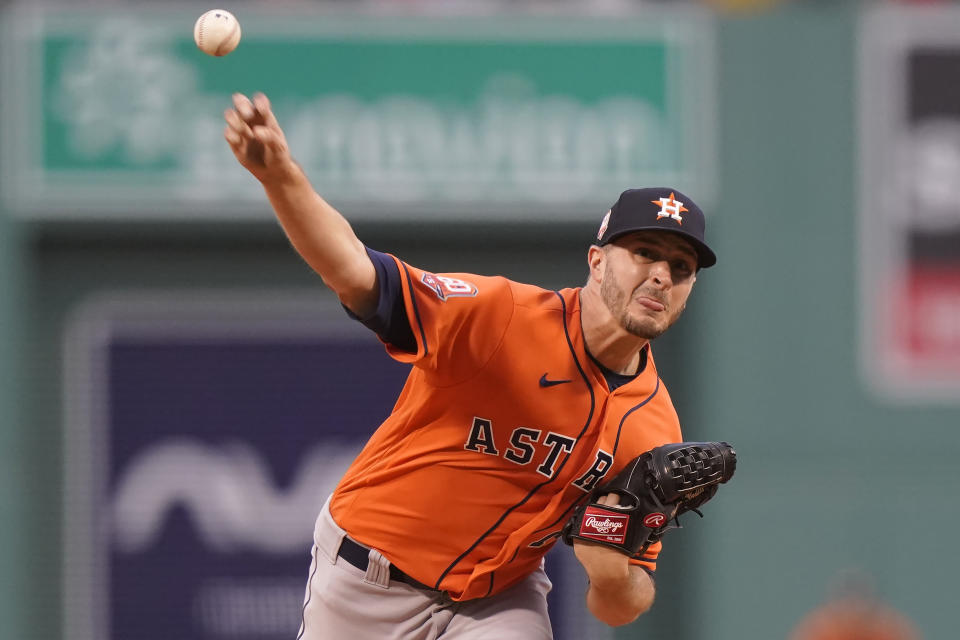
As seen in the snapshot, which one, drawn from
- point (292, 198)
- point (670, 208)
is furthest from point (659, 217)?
point (292, 198)

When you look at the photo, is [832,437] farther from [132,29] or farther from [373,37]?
[132,29]

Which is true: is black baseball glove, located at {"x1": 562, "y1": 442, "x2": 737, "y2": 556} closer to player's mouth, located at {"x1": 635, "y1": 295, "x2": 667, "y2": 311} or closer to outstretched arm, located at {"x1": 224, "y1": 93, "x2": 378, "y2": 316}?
player's mouth, located at {"x1": 635, "y1": 295, "x2": 667, "y2": 311}

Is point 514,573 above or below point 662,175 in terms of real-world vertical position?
below

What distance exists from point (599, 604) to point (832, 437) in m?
5.48

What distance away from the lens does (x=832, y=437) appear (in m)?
9.70

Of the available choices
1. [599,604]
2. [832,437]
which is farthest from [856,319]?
[599,604]

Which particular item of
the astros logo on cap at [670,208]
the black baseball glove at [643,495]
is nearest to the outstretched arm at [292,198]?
the astros logo on cap at [670,208]

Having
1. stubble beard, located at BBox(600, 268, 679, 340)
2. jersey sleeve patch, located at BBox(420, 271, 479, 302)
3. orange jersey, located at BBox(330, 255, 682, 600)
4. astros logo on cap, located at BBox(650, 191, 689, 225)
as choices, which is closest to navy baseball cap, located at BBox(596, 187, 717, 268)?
astros logo on cap, located at BBox(650, 191, 689, 225)

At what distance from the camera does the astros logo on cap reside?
4199 mm

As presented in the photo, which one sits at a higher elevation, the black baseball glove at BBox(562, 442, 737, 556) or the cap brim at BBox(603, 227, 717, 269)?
the cap brim at BBox(603, 227, 717, 269)

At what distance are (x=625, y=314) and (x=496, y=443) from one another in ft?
1.71

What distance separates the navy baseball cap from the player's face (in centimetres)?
4

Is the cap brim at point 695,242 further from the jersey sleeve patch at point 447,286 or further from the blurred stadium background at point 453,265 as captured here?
the blurred stadium background at point 453,265

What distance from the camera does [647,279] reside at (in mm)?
4207
